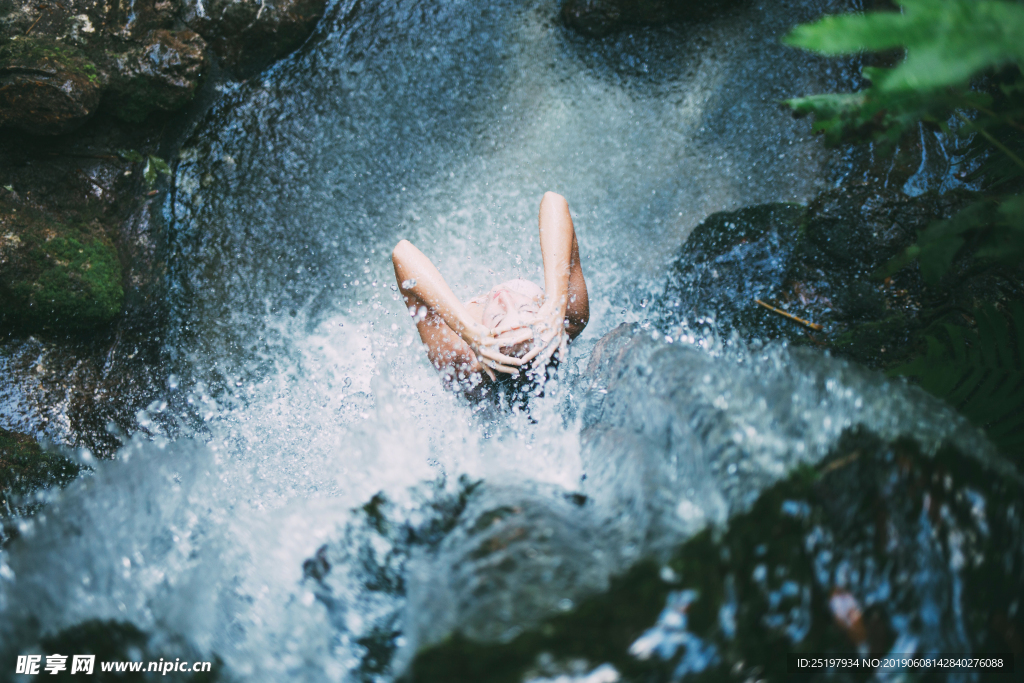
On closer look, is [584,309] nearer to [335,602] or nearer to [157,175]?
[335,602]

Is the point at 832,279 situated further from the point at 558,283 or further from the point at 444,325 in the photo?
the point at 444,325

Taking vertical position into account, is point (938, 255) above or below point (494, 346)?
below

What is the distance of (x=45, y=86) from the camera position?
9.21 ft

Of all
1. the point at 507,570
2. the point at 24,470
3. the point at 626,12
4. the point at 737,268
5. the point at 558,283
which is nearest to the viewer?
the point at 507,570

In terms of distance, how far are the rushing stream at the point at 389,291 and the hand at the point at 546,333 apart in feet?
0.88

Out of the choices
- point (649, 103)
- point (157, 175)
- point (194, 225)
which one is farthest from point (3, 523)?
point (649, 103)

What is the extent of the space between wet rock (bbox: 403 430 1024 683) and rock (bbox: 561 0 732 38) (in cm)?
309

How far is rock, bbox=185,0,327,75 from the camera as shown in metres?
3.26

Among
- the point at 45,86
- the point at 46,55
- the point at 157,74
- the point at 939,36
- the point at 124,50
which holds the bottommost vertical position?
the point at 939,36

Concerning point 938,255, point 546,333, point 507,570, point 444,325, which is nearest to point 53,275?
point 444,325

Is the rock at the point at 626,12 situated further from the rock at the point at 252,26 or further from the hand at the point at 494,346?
the hand at the point at 494,346

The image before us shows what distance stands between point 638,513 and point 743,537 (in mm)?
298

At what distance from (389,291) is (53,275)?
1776 millimetres

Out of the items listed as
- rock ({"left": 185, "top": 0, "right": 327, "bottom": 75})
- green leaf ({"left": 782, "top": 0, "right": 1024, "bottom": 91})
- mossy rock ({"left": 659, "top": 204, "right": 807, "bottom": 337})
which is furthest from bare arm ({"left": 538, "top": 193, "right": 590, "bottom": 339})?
rock ({"left": 185, "top": 0, "right": 327, "bottom": 75})
